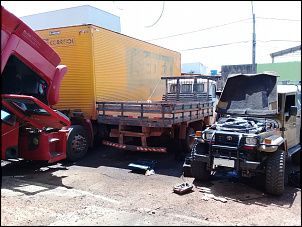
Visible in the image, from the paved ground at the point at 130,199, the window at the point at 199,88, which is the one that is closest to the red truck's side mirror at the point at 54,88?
the paved ground at the point at 130,199

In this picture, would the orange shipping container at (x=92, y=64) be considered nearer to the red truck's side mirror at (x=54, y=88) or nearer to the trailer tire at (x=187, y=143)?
the red truck's side mirror at (x=54, y=88)

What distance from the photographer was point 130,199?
4910 millimetres

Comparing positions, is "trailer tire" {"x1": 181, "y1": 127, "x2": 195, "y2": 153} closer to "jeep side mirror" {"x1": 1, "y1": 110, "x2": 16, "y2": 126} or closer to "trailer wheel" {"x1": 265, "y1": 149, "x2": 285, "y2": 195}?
"trailer wheel" {"x1": 265, "y1": 149, "x2": 285, "y2": 195}

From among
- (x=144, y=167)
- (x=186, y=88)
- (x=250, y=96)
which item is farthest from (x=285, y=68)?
(x=144, y=167)

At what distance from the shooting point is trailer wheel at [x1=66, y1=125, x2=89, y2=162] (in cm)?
753

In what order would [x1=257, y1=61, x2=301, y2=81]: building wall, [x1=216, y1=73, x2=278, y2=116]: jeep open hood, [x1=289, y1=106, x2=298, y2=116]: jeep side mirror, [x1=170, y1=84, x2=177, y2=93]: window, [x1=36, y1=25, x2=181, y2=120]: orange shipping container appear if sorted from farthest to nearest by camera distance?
[x1=257, y1=61, x2=301, y2=81]: building wall → [x1=170, y1=84, x2=177, y2=93]: window → [x1=36, y1=25, x2=181, y2=120]: orange shipping container → [x1=216, y1=73, x2=278, y2=116]: jeep open hood → [x1=289, y1=106, x2=298, y2=116]: jeep side mirror

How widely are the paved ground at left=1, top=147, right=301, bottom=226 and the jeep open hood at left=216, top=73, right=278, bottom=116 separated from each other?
5.15ft

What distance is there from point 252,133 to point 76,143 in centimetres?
481

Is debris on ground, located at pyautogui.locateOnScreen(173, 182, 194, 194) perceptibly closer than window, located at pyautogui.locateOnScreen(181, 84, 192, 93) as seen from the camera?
Yes

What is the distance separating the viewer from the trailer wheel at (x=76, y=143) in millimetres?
7531

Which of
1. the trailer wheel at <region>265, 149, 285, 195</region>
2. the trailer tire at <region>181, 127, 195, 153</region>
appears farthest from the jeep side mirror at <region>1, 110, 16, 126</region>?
the trailer wheel at <region>265, 149, 285, 195</region>

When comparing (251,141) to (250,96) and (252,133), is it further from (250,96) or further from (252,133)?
(250,96)

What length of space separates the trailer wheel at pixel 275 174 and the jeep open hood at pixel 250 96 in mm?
1531

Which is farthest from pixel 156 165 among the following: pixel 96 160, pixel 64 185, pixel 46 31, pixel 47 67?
pixel 46 31
